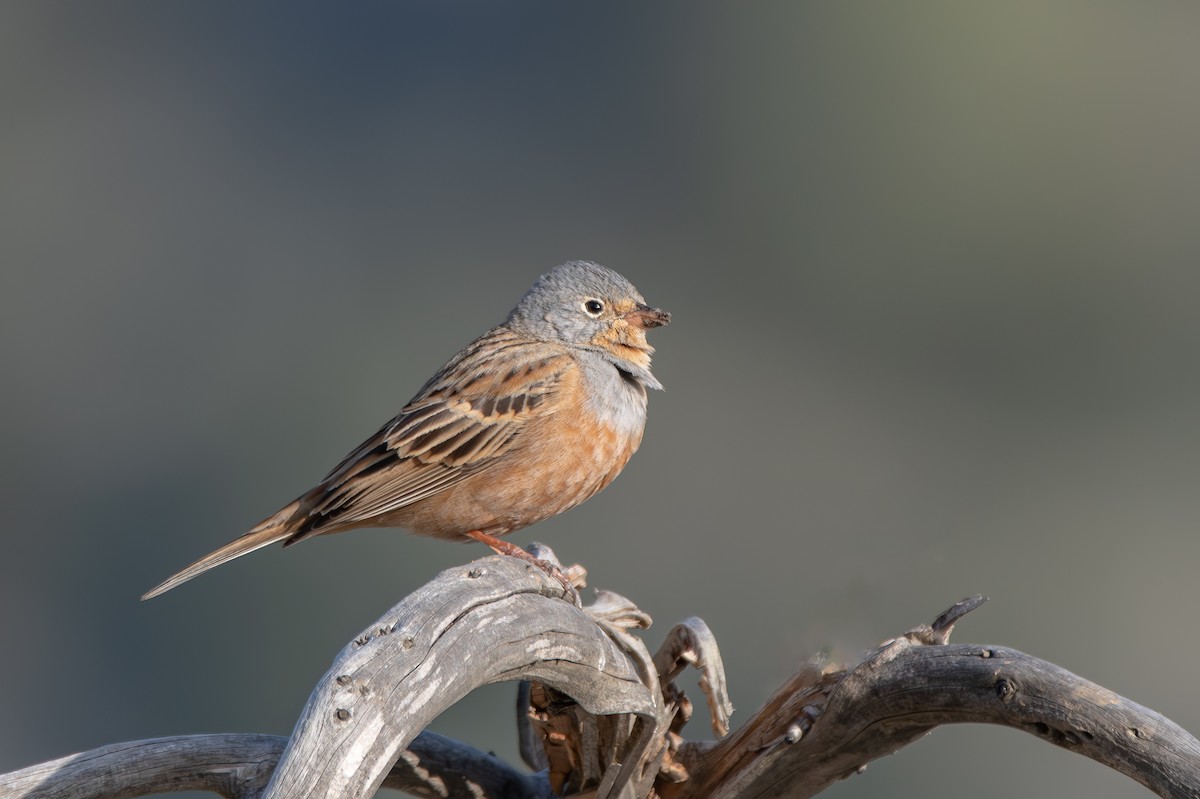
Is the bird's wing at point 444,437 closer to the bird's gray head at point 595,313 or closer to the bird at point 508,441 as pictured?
the bird at point 508,441

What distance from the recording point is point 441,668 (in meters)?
4.11

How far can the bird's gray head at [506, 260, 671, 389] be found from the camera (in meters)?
6.54

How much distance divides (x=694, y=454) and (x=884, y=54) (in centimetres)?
785

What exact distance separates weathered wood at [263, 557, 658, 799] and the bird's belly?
883 millimetres

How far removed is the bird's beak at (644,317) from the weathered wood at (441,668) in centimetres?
188

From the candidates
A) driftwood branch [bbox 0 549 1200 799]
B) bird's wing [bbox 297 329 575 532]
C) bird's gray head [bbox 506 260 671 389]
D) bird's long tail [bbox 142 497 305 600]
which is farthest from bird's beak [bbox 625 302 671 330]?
bird's long tail [bbox 142 497 305 600]

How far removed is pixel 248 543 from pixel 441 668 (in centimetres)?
198

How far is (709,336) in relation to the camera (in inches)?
575

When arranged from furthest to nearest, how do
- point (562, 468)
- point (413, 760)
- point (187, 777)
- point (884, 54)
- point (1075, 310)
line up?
point (884, 54) < point (1075, 310) < point (562, 468) < point (413, 760) < point (187, 777)

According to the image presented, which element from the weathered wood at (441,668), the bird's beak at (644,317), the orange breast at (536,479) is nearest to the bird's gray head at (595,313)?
the bird's beak at (644,317)

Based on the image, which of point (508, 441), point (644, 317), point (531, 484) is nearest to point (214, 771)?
point (531, 484)

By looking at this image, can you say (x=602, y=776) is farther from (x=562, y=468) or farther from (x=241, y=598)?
(x=241, y=598)

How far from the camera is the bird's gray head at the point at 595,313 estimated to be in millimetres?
6539

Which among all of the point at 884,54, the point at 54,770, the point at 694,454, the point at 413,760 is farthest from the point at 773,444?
the point at 54,770
